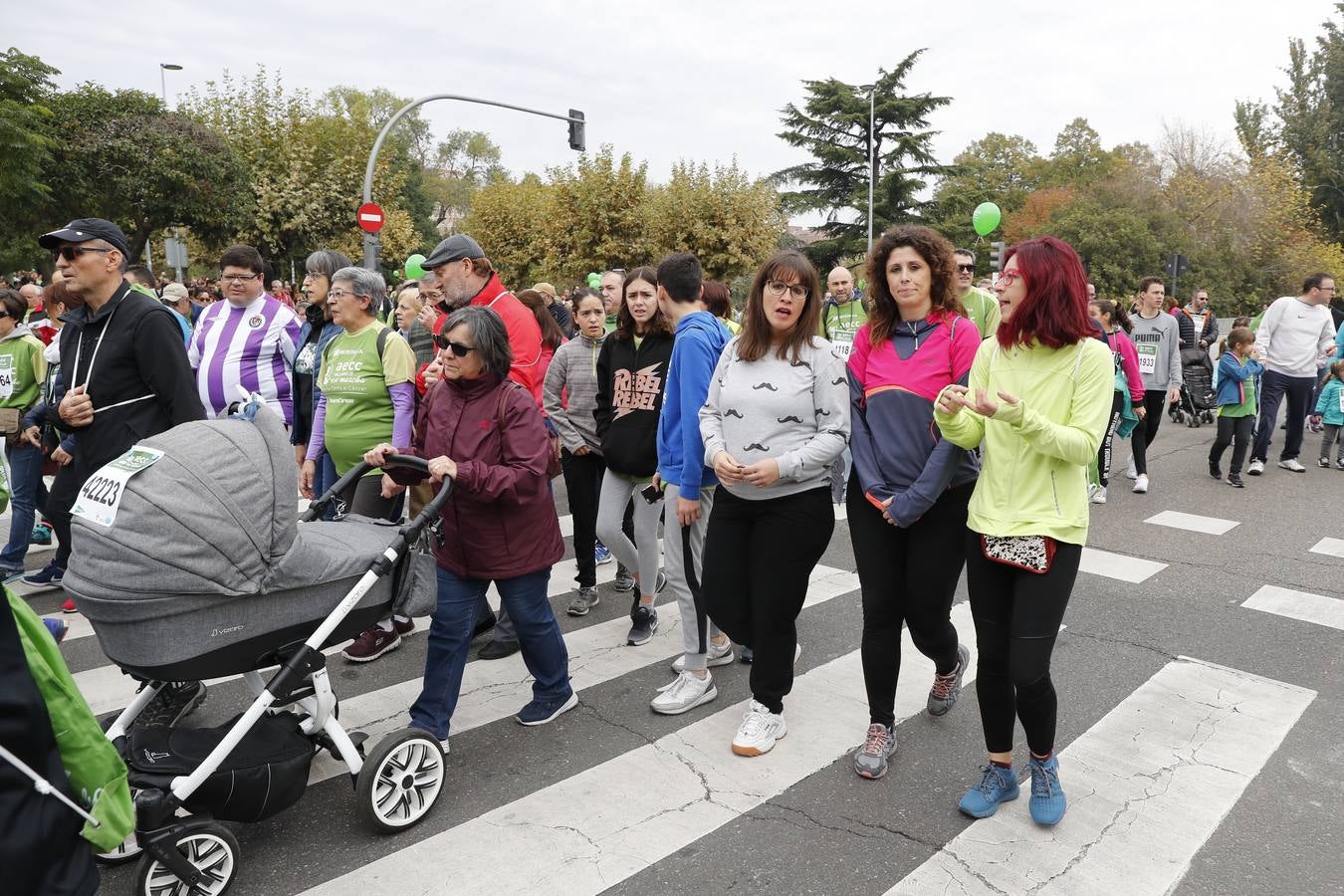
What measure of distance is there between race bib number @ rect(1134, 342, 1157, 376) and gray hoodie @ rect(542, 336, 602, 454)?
649 cm

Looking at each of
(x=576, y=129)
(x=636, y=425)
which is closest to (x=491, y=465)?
(x=636, y=425)

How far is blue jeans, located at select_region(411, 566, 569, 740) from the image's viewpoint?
369cm

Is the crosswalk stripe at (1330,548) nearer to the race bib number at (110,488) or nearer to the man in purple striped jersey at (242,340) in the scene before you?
the man in purple striped jersey at (242,340)

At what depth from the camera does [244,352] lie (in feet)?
18.2

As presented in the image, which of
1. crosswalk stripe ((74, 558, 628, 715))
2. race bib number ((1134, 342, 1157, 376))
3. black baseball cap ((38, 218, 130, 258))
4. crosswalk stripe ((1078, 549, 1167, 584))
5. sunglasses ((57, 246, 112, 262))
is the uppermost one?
black baseball cap ((38, 218, 130, 258))

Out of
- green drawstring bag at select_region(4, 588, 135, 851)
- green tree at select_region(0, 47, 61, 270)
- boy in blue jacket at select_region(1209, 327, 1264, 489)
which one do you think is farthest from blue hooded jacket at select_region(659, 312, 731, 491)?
green tree at select_region(0, 47, 61, 270)

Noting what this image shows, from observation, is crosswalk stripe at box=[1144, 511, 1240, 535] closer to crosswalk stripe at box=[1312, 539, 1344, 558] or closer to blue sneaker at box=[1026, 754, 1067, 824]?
crosswalk stripe at box=[1312, 539, 1344, 558]

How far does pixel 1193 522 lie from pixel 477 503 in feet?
22.4

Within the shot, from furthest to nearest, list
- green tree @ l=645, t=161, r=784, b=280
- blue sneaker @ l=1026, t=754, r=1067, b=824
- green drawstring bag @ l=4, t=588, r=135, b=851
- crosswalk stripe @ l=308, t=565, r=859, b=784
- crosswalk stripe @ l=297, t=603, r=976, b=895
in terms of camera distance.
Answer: green tree @ l=645, t=161, r=784, b=280, crosswalk stripe @ l=308, t=565, r=859, b=784, blue sneaker @ l=1026, t=754, r=1067, b=824, crosswalk stripe @ l=297, t=603, r=976, b=895, green drawstring bag @ l=4, t=588, r=135, b=851

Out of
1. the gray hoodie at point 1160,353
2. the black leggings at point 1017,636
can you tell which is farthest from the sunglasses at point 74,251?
the gray hoodie at point 1160,353

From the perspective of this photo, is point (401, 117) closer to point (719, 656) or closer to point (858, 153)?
point (719, 656)

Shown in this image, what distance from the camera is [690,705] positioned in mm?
4223

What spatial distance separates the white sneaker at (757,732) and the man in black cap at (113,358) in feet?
8.10

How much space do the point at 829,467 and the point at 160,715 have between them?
2889 mm
